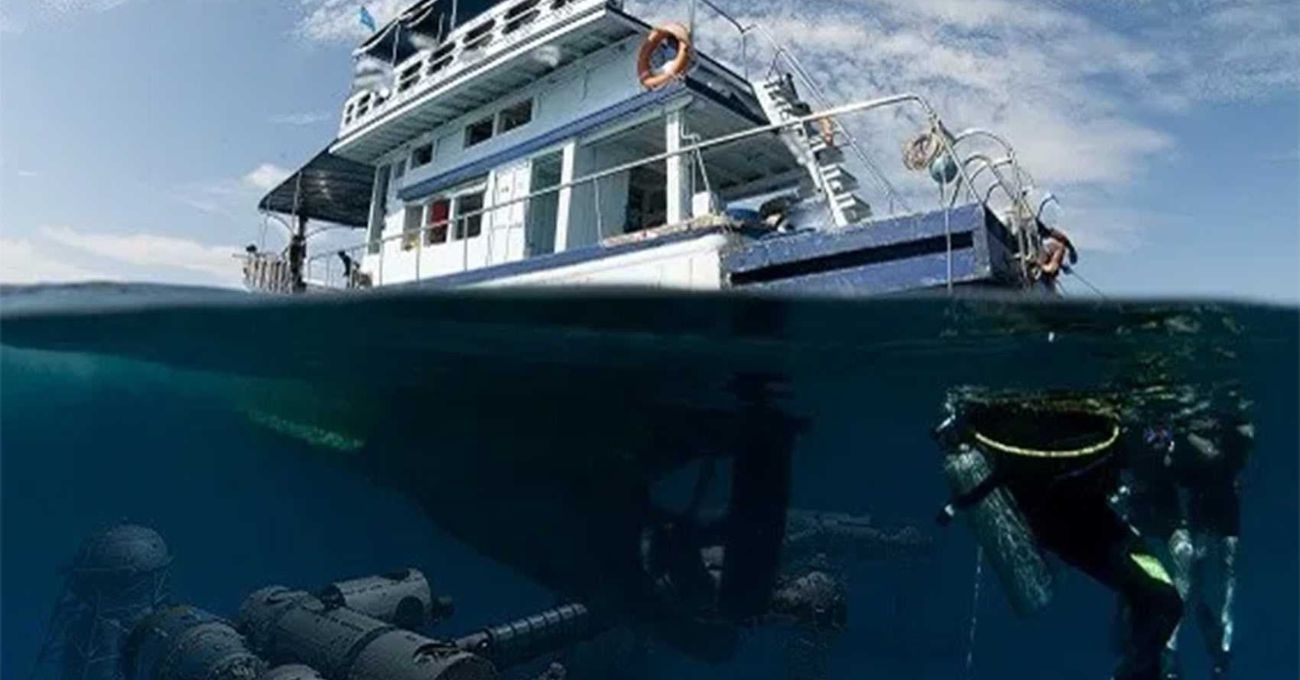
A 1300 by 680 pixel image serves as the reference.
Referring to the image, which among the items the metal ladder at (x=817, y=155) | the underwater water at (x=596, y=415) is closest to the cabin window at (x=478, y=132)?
the underwater water at (x=596, y=415)

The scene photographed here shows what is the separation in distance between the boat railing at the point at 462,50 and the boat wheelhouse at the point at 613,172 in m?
0.06

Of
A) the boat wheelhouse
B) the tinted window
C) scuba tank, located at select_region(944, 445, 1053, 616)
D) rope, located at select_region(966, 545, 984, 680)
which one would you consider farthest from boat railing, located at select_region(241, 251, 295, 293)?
rope, located at select_region(966, 545, 984, 680)

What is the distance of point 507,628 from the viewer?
11945mm

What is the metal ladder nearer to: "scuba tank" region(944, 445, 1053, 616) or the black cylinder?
"scuba tank" region(944, 445, 1053, 616)

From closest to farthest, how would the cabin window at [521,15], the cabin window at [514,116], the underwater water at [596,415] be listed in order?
1. the underwater water at [596,415]
2. the cabin window at [521,15]
3. the cabin window at [514,116]

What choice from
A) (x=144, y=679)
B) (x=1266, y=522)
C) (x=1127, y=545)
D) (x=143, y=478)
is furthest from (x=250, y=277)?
(x=1266, y=522)

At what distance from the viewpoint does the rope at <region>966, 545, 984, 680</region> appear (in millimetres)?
34719

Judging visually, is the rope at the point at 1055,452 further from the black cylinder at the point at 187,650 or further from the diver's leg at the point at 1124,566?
the black cylinder at the point at 187,650

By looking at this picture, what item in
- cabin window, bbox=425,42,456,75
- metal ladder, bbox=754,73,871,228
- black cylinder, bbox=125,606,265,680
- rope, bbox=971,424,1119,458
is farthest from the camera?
cabin window, bbox=425,42,456,75

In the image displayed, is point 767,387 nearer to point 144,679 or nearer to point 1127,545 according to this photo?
point 1127,545

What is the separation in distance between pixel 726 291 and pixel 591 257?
205 cm

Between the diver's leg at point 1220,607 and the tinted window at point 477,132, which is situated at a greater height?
the tinted window at point 477,132

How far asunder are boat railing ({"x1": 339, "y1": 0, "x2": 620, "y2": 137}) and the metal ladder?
3.17 m

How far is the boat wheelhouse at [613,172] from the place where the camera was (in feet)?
25.5
